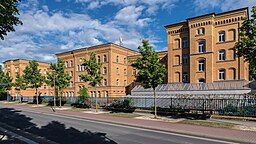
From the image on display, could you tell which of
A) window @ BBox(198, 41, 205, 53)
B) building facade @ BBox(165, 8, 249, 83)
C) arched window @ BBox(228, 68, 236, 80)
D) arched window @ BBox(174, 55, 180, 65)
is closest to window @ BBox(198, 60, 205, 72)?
building facade @ BBox(165, 8, 249, 83)

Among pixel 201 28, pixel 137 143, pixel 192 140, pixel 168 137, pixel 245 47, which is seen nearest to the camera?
pixel 137 143

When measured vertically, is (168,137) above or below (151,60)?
below

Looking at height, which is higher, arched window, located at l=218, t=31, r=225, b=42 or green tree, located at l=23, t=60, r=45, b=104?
arched window, located at l=218, t=31, r=225, b=42

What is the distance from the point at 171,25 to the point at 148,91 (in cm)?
1409

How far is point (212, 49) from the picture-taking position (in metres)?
33.7

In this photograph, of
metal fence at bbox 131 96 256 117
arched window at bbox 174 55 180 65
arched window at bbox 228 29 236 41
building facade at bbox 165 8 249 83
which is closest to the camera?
metal fence at bbox 131 96 256 117

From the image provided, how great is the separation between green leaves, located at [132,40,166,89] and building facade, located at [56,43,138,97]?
1087 inches

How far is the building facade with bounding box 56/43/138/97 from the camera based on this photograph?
46.6 meters

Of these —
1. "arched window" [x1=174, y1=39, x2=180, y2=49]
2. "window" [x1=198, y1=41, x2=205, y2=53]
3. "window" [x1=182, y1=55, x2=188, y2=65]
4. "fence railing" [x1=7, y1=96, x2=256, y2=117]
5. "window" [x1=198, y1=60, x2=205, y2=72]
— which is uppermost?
"arched window" [x1=174, y1=39, x2=180, y2=49]

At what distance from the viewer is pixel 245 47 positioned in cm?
1223

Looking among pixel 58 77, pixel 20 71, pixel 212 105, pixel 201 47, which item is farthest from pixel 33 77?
pixel 212 105

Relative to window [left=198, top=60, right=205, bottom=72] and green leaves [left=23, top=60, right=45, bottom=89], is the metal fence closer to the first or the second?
window [left=198, top=60, right=205, bottom=72]

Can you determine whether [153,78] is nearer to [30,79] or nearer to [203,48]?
[203,48]

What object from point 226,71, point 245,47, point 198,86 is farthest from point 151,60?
point 226,71
